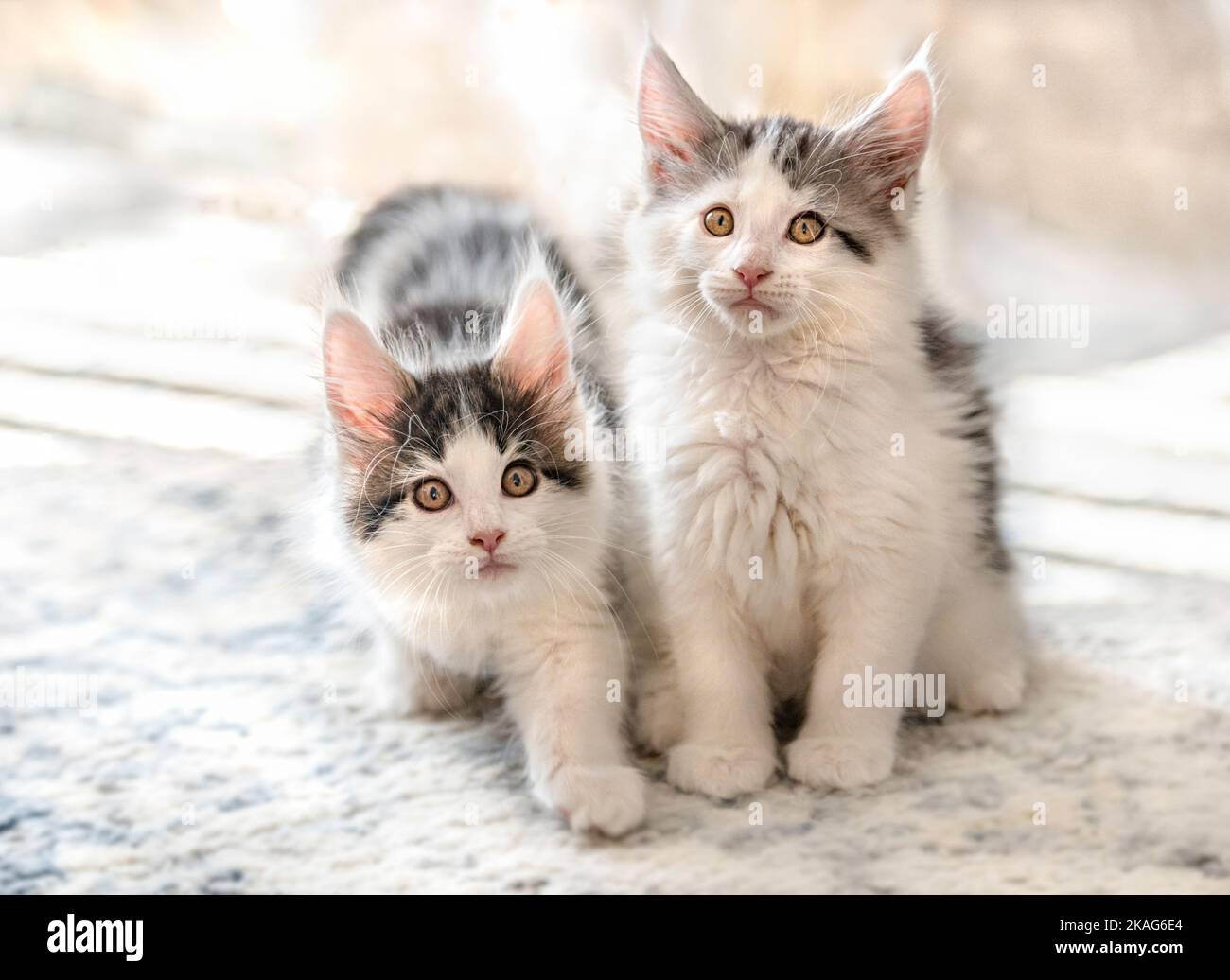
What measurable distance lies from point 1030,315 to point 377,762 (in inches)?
70.5

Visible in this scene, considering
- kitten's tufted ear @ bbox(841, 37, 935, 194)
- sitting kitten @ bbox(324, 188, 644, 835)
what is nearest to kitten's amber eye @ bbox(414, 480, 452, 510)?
sitting kitten @ bbox(324, 188, 644, 835)

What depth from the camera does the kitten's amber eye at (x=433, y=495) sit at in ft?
5.45

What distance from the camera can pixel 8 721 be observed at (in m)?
1.92

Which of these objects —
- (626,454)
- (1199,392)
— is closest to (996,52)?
(1199,392)

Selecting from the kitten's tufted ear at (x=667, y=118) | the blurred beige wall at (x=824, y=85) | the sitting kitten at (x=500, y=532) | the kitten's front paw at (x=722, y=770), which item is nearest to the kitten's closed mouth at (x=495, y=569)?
the sitting kitten at (x=500, y=532)

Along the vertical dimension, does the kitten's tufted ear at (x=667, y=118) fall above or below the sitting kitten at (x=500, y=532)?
above

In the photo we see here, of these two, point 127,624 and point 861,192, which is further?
point 127,624

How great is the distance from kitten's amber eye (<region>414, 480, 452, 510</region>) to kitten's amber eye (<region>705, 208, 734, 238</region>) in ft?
1.58

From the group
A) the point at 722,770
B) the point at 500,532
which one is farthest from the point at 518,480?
the point at 722,770

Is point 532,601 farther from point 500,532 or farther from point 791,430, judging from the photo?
point 791,430

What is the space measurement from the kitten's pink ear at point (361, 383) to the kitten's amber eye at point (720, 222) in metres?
0.45

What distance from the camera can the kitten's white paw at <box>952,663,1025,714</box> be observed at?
1.88m

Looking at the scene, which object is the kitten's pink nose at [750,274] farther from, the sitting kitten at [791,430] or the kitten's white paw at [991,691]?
the kitten's white paw at [991,691]
